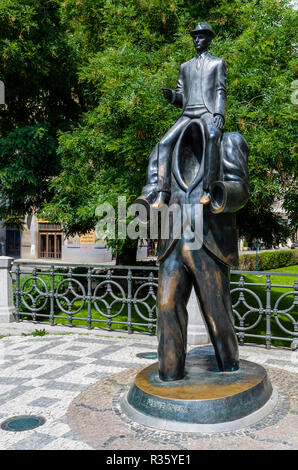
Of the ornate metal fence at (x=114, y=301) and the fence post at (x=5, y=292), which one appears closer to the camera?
the ornate metal fence at (x=114, y=301)

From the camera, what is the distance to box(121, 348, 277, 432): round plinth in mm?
3873

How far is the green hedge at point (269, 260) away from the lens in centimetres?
2912

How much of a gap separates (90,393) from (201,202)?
2.61 m

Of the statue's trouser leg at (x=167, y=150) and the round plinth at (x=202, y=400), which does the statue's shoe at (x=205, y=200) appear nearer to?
the statue's trouser leg at (x=167, y=150)

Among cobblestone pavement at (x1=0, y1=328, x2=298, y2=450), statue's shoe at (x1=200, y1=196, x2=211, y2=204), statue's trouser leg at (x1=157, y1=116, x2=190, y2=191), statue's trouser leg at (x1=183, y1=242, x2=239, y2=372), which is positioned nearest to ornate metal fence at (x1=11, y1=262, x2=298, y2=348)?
cobblestone pavement at (x1=0, y1=328, x2=298, y2=450)

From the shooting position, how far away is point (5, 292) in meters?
9.16

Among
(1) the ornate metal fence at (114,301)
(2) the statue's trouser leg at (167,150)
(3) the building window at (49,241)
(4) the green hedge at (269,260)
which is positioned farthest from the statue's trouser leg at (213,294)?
(3) the building window at (49,241)

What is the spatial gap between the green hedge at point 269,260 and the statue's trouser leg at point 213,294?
77.2 ft

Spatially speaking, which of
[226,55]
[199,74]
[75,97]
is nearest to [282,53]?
[226,55]

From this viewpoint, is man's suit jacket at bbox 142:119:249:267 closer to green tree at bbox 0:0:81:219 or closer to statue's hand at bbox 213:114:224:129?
statue's hand at bbox 213:114:224:129

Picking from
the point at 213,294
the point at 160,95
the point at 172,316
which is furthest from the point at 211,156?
the point at 160,95

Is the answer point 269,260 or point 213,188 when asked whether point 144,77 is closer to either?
point 213,188
